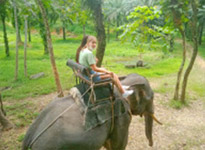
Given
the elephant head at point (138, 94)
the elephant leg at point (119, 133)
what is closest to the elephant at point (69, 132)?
the elephant leg at point (119, 133)

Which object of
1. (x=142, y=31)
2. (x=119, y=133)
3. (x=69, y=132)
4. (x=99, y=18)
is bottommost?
(x=119, y=133)

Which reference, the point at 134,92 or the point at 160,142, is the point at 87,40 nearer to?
the point at 134,92

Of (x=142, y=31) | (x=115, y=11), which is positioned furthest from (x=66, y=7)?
(x=115, y=11)

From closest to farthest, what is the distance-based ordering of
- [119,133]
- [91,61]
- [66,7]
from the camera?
[91,61]
[119,133]
[66,7]

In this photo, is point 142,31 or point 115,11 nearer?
point 142,31

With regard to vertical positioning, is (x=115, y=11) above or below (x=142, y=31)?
above

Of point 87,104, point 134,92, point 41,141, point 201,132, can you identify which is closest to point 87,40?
point 87,104

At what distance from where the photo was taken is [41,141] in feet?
8.50

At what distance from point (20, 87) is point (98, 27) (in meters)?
4.90

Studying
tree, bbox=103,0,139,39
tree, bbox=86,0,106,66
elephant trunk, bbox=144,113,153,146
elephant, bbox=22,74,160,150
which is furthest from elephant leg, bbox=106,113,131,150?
tree, bbox=103,0,139,39

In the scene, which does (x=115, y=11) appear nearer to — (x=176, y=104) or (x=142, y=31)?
(x=142, y=31)

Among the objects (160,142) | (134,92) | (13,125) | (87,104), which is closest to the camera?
(87,104)

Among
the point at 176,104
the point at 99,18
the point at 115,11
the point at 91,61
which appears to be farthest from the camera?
the point at 115,11

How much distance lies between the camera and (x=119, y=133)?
11.3 ft
